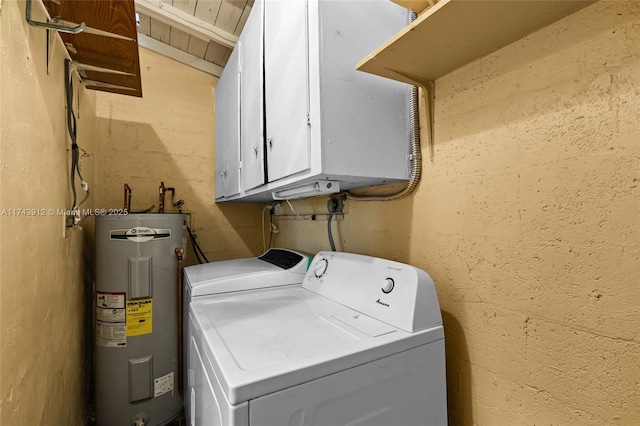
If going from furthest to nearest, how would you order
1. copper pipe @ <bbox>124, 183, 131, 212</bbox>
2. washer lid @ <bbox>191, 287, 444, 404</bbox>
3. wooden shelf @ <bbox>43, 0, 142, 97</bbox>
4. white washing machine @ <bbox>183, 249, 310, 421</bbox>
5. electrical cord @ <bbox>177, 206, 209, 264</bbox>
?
electrical cord @ <bbox>177, 206, 209, 264</bbox> → copper pipe @ <bbox>124, 183, 131, 212</bbox> → white washing machine @ <bbox>183, 249, 310, 421</bbox> → wooden shelf @ <bbox>43, 0, 142, 97</bbox> → washer lid @ <bbox>191, 287, 444, 404</bbox>

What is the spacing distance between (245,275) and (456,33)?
1183 mm

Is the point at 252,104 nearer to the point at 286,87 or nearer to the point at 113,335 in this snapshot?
the point at 286,87

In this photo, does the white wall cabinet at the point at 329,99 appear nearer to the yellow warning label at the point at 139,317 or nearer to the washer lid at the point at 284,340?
the washer lid at the point at 284,340

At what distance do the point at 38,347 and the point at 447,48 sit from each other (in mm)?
1692

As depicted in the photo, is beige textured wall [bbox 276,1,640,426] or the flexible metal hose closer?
beige textured wall [bbox 276,1,640,426]

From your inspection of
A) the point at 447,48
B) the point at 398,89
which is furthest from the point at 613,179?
the point at 398,89

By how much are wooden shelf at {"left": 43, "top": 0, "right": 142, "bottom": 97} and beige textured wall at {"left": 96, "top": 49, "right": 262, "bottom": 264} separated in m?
0.45

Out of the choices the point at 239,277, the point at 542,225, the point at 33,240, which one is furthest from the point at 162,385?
the point at 542,225

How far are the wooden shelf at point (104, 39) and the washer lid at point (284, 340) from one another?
1.15 meters

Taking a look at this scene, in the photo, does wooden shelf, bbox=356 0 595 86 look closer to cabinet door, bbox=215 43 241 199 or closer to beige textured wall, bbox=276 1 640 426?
beige textured wall, bbox=276 1 640 426

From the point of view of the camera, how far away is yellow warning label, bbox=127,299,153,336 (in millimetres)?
1655

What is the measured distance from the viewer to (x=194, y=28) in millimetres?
2023

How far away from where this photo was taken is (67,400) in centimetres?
143

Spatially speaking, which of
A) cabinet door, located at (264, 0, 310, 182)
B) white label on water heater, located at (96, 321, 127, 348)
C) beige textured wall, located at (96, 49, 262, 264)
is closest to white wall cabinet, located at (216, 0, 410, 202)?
cabinet door, located at (264, 0, 310, 182)
